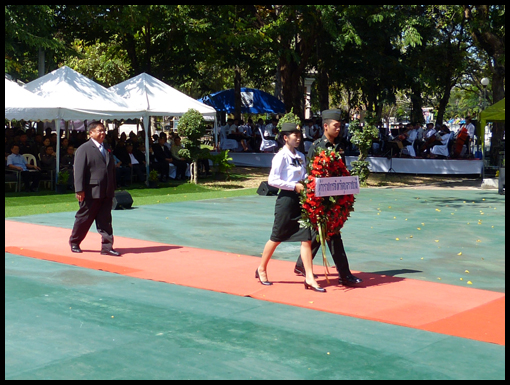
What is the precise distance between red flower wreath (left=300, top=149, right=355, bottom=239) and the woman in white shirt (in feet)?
0.50

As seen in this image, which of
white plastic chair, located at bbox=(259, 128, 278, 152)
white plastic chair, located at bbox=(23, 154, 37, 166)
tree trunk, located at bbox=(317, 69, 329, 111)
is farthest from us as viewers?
tree trunk, located at bbox=(317, 69, 329, 111)

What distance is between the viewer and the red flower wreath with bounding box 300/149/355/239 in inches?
285

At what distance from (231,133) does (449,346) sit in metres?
25.7

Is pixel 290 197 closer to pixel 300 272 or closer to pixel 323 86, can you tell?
pixel 300 272

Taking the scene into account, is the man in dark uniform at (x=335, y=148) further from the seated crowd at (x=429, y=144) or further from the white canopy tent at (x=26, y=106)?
the seated crowd at (x=429, y=144)

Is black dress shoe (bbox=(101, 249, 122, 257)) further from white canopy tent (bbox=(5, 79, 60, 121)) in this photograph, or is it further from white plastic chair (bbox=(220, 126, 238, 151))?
white plastic chair (bbox=(220, 126, 238, 151))

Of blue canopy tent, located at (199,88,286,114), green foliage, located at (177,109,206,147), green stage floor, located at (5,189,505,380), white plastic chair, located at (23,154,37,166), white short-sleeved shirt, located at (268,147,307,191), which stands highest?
blue canopy tent, located at (199,88,286,114)

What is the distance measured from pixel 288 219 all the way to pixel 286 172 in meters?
0.52

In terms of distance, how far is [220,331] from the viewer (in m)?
5.97

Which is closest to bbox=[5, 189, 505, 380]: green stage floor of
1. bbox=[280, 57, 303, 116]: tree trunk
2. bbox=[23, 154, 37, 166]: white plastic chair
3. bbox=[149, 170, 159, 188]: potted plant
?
bbox=[23, 154, 37, 166]: white plastic chair

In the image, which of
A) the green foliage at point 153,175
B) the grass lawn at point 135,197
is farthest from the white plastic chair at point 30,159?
the green foliage at point 153,175

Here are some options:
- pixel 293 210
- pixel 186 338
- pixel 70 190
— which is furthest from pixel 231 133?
pixel 186 338

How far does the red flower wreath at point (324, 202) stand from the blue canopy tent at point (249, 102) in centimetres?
2665

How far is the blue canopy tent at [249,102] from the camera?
3416 centimetres
